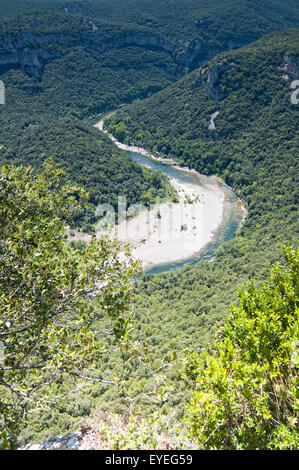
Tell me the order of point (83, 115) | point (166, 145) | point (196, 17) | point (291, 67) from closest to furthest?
point (291, 67) → point (166, 145) → point (83, 115) → point (196, 17)

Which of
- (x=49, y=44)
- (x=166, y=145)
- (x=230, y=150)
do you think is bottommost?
(x=166, y=145)

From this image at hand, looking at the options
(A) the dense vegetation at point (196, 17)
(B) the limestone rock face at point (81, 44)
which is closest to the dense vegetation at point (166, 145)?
(A) the dense vegetation at point (196, 17)

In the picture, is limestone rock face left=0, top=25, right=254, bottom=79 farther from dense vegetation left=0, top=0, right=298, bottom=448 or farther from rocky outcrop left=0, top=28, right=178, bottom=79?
dense vegetation left=0, top=0, right=298, bottom=448

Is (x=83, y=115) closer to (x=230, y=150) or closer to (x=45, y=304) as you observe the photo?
(x=230, y=150)

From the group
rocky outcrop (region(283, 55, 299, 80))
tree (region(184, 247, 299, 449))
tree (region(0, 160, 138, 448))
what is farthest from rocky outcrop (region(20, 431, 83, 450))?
rocky outcrop (region(283, 55, 299, 80))

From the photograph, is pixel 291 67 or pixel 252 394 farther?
pixel 291 67

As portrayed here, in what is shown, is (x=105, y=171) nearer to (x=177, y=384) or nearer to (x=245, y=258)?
(x=245, y=258)

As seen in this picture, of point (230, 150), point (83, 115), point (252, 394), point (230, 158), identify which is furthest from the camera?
point (83, 115)

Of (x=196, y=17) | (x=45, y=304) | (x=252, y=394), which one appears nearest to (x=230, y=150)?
(x=252, y=394)

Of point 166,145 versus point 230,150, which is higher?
point 230,150

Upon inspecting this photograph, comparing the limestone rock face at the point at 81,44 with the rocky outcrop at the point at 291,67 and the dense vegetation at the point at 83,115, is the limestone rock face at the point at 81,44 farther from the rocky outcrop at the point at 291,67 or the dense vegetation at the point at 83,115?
the rocky outcrop at the point at 291,67
